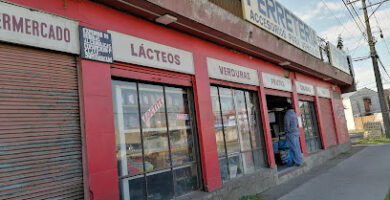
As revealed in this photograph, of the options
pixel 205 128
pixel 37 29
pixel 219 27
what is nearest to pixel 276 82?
pixel 219 27

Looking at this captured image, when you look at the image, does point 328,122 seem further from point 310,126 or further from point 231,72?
point 231,72

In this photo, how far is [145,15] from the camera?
15.3ft

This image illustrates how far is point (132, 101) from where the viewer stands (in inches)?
178

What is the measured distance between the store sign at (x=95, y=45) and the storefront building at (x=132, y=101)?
15 millimetres

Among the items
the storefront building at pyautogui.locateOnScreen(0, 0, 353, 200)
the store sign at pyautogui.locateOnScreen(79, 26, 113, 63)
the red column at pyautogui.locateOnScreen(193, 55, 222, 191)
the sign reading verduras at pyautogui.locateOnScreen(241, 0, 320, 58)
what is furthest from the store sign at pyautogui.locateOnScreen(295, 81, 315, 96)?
the store sign at pyautogui.locateOnScreen(79, 26, 113, 63)

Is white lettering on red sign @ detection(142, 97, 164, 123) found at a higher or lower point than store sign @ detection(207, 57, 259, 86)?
lower

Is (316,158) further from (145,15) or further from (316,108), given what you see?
(145,15)

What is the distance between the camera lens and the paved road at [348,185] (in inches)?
223

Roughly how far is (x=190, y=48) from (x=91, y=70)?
242 cm

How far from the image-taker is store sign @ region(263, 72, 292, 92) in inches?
325

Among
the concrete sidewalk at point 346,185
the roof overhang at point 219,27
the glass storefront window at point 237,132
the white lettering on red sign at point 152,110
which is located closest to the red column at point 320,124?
the concrete sidewalk at point 346,185

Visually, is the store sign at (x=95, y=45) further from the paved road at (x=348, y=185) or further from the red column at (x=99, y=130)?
the paved road at (x=348, y=185)

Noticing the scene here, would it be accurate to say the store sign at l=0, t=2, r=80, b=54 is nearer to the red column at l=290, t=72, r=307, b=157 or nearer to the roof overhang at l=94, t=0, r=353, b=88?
the roof overhang at l=94, t=0, r=353, b=88

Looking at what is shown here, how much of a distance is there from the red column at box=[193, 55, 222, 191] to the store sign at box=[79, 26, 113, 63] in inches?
81.6
